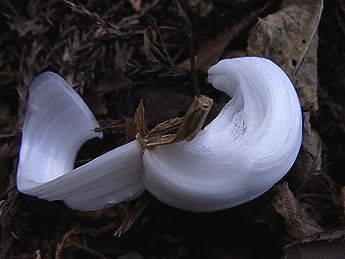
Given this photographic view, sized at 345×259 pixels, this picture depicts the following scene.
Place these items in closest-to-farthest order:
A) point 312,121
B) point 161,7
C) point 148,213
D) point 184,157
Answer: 1. point 184,157
2. point 148,213
3. point 312,121
4. point 161,7

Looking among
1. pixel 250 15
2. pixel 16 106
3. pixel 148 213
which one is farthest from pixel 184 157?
pixel 16 106

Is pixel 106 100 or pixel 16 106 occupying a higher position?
pixel 106 100

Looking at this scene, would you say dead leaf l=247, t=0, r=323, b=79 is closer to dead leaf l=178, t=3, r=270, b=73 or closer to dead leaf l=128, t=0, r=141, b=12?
dead leaf l=178, t=3, r=270, b=73

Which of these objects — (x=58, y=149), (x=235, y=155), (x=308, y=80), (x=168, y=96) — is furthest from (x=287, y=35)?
(x=58, y=149)

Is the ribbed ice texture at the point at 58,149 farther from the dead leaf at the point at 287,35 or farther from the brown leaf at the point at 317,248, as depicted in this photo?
the dead leaf at the point at 287,35

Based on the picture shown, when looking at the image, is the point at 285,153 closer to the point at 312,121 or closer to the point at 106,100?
the point at 312,121

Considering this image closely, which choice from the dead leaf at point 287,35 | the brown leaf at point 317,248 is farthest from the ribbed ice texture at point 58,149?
the dead leaf at point 287,35

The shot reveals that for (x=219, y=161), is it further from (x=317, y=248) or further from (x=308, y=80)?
(x=308, y=80)
